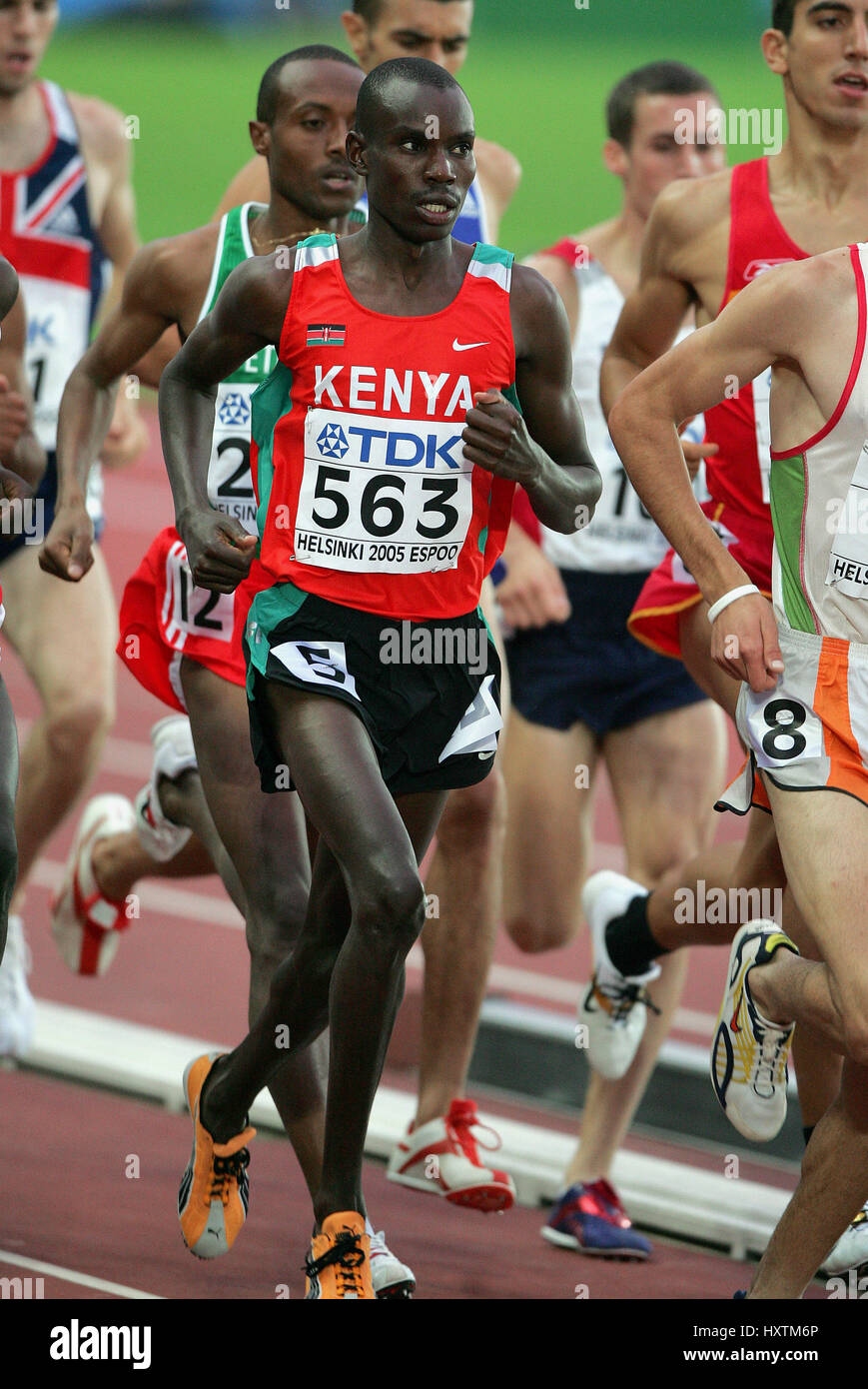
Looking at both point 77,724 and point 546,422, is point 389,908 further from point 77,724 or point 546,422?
point 77,724

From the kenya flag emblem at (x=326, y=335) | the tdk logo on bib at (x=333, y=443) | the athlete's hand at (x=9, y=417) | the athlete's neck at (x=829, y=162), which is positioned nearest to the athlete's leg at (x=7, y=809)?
the athlete's hand at (x=9, y=417)

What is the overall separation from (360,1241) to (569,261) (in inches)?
136

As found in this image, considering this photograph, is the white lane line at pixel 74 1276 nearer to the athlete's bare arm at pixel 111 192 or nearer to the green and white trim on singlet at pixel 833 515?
the green and white trim on singlet at pixel 833 515

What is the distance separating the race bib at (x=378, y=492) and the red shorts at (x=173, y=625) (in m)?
0.50

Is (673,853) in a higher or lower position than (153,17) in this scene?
lower

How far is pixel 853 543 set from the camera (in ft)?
14.0

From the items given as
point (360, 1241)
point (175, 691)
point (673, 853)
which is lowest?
point (360, 1241)

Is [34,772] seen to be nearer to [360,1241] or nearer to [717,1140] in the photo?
[717,1140]

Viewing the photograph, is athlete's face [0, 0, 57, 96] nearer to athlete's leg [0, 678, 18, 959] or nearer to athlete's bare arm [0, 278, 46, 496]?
athlete's bare arm [0, 278, 46, 496]

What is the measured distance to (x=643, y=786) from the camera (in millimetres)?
6312

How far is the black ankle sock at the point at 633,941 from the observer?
5.89 metres

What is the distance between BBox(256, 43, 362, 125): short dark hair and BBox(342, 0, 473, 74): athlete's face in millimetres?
1048

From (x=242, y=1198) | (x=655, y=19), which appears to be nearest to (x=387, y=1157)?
(x=242, y=1198)

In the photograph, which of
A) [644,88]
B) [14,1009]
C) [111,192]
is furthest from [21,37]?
[14,1009]
